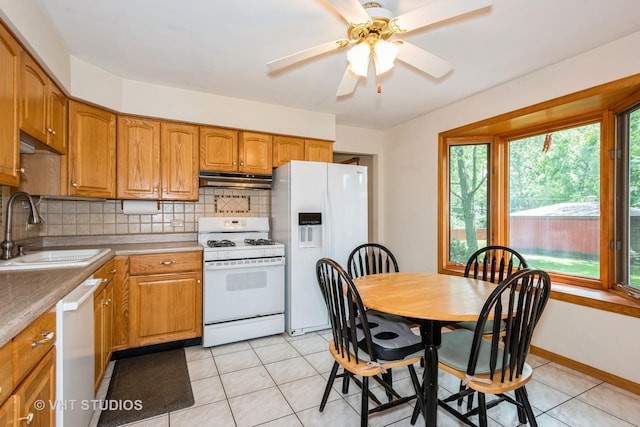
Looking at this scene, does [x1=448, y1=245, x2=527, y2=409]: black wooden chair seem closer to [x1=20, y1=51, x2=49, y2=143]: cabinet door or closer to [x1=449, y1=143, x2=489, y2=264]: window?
[x1=449, y1=143, x2=489, y2=264]: window

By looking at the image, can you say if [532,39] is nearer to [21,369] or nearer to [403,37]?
[403,37]

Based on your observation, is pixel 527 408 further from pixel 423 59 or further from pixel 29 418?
pixel 29 418

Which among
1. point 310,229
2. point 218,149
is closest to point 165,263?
point 218,149

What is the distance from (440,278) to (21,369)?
220cm

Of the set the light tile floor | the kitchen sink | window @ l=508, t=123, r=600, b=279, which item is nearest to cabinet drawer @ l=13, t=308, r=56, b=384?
the kitchen sink

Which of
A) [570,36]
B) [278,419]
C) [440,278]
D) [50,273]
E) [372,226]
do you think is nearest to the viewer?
[50,273]

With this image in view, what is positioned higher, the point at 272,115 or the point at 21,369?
the point at 272,115

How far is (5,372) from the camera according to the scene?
0.87 meters

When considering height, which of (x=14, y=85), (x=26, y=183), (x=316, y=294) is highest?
(x=14, y=85)

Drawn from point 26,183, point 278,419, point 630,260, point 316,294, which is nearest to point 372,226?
point 316,294

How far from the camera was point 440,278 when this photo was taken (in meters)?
2.23

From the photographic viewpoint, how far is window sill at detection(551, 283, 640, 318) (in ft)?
6.88

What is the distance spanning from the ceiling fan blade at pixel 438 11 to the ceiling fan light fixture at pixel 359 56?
21 centimetres

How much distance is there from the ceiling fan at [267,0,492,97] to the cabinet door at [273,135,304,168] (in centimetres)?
150
